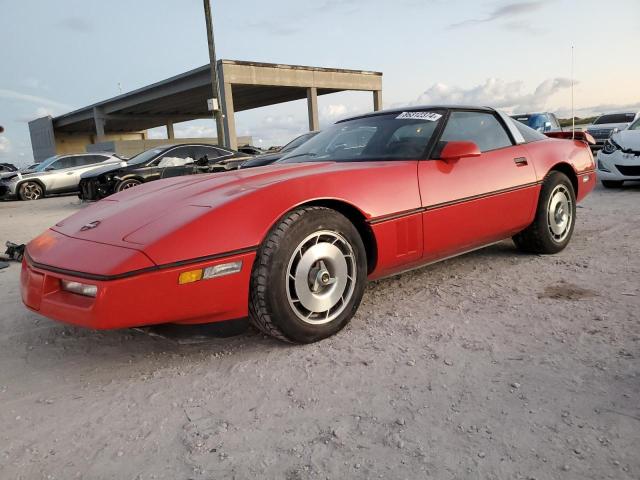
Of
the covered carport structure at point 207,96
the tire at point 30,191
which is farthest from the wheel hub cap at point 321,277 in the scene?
the covered carport structure at point 207,96

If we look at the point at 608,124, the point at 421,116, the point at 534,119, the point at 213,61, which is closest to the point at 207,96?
the point at 213,61

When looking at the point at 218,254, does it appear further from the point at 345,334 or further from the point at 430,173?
the point at 430,173

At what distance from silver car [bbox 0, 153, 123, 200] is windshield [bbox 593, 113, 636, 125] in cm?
1459

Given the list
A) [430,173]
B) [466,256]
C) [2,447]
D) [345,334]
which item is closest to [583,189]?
[466,256]

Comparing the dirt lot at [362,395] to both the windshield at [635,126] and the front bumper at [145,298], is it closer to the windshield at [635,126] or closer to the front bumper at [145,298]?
the front bumper at [145,298]

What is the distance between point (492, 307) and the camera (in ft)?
9.09

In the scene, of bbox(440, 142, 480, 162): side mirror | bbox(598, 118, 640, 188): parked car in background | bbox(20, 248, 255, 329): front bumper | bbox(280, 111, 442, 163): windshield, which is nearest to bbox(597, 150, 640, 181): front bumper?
bbox(598, 118, 640, 188): parked car in background

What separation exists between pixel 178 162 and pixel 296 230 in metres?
8.28

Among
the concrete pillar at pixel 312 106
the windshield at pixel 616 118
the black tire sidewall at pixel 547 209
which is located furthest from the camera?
the concrete pillar at pixel 312 106

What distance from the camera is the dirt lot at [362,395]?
1.53 m

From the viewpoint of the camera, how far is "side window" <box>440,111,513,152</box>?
3219 millimetres

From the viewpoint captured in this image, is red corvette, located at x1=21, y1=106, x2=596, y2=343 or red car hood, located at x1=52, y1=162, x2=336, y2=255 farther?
red car hood, located at x1=52, y1=162, x2=336, y2=255

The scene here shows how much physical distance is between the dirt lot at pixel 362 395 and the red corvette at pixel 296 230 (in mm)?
256

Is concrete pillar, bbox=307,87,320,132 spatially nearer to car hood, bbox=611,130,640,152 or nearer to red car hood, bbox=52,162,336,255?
car hood, bbox=611,130,640,152
